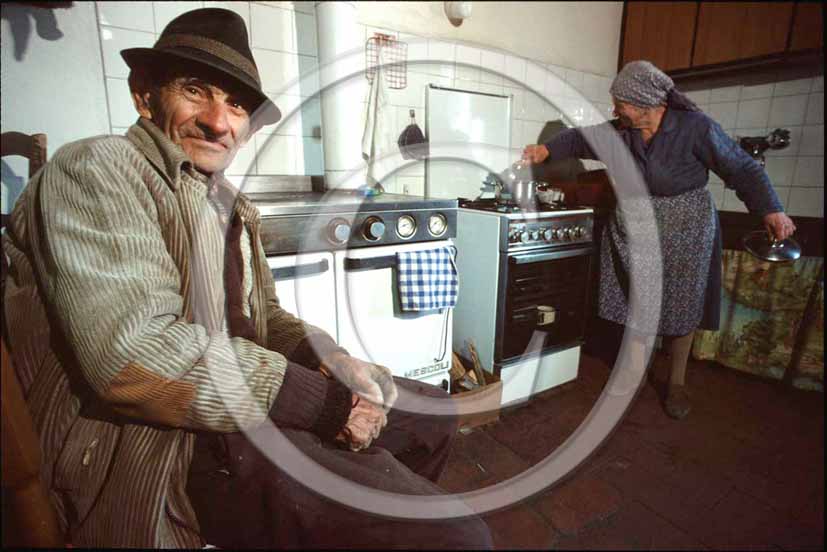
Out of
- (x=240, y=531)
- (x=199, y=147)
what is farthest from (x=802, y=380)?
(x=199, y=147)

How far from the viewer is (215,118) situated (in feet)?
2.79

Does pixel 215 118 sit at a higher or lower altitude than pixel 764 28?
lower

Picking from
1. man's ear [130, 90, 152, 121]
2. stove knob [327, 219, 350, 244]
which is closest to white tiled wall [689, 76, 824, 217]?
stove knob [327, 219, 350, 244]

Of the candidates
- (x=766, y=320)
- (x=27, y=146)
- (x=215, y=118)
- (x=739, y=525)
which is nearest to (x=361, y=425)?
(x=215, y=118)

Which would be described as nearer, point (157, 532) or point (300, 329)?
point (157, 532)

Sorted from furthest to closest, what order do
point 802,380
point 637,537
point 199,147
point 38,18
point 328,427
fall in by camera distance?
point 802,380 → point 38,18 → point 637,537 → point 199,147 → point 328,427

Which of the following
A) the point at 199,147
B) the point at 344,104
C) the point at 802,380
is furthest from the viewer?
the point at 802,380

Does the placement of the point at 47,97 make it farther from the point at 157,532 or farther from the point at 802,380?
the point at 802,380

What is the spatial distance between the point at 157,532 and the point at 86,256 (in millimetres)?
414

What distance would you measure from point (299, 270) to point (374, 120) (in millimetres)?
963

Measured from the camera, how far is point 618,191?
187 cm

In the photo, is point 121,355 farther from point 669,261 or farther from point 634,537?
point 669,261

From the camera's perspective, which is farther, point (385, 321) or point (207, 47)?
point (385, 321)

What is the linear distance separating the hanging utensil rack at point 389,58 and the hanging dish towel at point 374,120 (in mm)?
19
